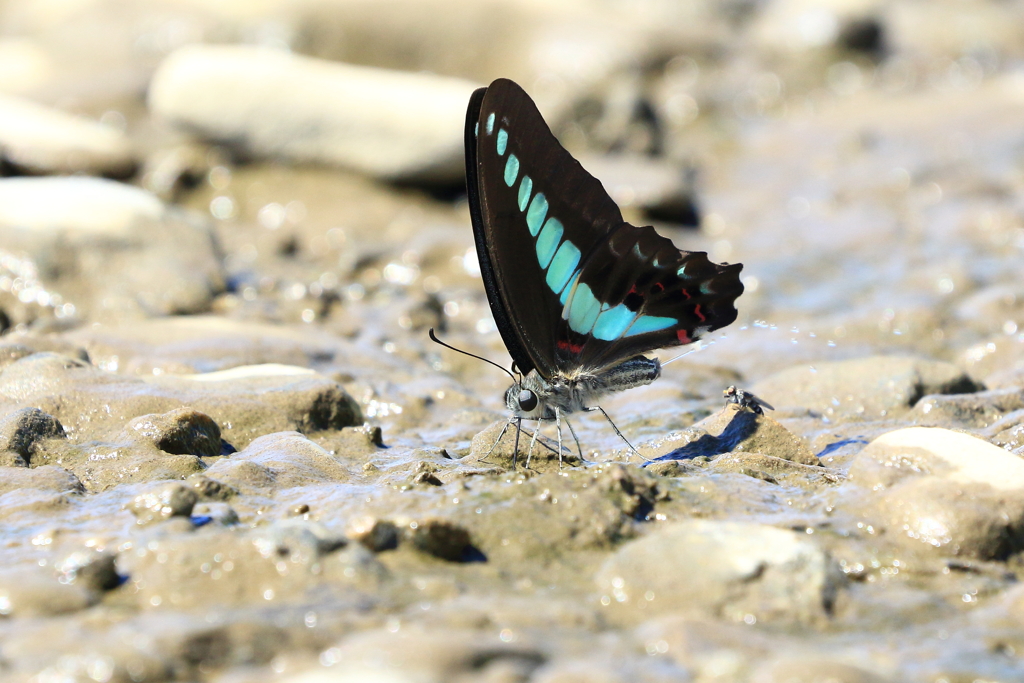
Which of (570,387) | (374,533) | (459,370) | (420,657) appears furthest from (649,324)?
(420,657)

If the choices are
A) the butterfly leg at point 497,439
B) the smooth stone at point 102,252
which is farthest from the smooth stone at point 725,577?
the smooth stone at point 102,252

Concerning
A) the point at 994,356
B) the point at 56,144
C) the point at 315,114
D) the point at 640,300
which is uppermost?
the point at 315,114

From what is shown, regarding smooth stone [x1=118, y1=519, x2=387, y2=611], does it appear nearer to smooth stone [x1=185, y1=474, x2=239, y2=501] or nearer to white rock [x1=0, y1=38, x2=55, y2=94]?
smooth stone [x1=185, y1=474, x2=239, y2=501]

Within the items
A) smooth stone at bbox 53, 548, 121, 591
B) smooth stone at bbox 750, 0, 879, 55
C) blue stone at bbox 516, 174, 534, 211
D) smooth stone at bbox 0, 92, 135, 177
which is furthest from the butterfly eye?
smooth stone at bbox 750, 0, 879, 55

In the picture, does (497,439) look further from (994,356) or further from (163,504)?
(994,356)

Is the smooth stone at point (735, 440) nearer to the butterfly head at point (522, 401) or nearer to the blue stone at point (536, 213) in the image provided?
the butterfly head at point (522, 401)
